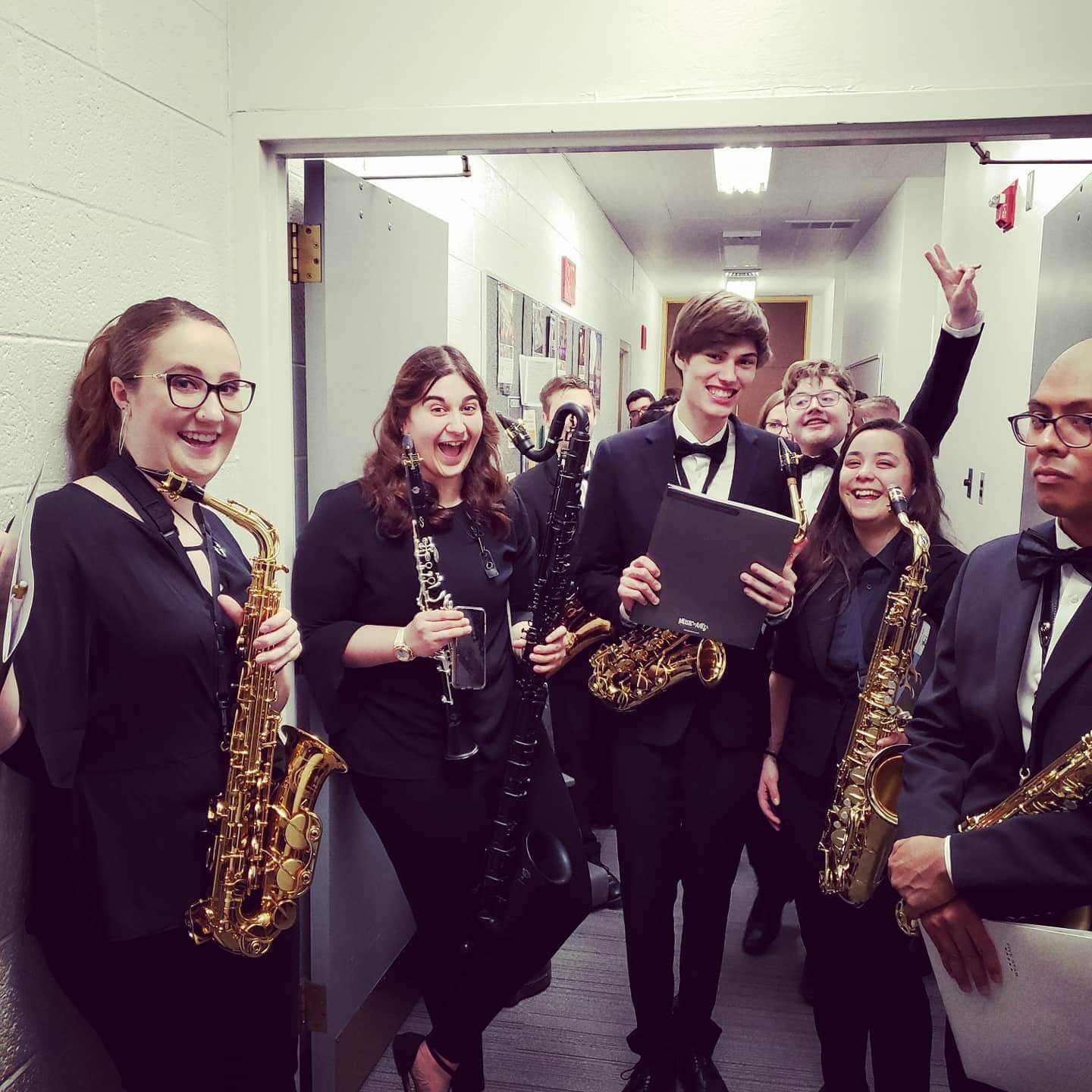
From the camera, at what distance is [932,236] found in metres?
7.09

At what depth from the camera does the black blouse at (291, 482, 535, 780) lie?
6.70 feet

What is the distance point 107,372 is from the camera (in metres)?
1.60

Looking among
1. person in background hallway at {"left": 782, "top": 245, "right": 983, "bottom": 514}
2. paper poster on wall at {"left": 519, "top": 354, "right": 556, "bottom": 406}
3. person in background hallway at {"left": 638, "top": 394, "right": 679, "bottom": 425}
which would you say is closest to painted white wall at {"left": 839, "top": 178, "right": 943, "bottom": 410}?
person in background hallway at {"left": 638, "top": 394, "right": 679, "bottom": 425}

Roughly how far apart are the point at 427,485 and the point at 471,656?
0.42m

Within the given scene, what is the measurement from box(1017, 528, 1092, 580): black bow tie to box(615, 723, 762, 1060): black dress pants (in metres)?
0.90

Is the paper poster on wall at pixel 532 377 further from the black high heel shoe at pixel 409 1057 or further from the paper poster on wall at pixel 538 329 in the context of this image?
the black high heel shoe at pixel 409 1057

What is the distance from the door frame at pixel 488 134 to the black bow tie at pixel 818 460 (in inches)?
53.5

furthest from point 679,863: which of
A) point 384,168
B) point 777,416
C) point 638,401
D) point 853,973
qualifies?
point 638,401

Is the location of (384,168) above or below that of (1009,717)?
above

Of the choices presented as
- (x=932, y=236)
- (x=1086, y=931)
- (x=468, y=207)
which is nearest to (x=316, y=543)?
(x=1086, y=931)

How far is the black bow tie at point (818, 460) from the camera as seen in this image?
10.4ft

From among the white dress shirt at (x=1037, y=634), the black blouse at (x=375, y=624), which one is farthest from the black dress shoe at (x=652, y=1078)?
the white dress shirt at (x=1037, y=634)

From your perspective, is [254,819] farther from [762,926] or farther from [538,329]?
[538,329]

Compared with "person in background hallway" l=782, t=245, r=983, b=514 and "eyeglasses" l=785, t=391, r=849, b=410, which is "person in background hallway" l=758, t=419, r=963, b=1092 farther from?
"eyeglasses" l=785, t=391, r=849, b=410
